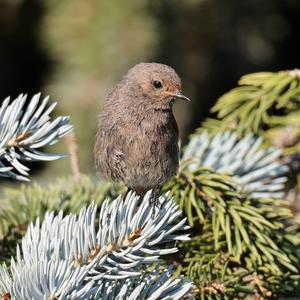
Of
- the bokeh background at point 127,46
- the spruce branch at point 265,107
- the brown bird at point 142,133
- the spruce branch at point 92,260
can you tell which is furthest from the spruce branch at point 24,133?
the bokeh background at point 127,46

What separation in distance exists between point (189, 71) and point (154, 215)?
3246 mm

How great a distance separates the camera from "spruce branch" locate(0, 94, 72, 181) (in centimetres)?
188

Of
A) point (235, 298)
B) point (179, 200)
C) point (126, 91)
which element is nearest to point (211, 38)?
point (126, 91)

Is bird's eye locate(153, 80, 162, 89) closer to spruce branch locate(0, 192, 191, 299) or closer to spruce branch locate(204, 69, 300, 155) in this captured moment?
spruce branch locate(204, 69, 300, 155)

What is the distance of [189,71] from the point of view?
16.3ft

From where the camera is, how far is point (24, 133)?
1890 millimetres

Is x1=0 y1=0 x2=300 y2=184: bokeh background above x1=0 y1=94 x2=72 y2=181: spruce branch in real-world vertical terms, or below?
above

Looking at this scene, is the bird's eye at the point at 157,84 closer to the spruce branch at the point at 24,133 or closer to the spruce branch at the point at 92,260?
the spruce branch at the point at 24,133

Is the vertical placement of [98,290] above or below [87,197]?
below

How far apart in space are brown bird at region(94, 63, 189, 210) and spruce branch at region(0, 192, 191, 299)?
0.98 metres

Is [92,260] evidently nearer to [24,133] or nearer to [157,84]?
[24,133]

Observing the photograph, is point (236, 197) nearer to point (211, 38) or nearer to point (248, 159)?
point (248, 159)

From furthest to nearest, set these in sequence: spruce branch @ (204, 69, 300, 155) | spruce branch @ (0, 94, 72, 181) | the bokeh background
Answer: the bokeh background → spruce branch @ (204, 69, 300, 155) → spruce branch @ (0, 94, 72, 181)

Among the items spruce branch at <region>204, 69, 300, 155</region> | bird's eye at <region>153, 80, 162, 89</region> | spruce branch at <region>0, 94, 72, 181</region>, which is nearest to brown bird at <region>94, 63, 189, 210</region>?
bird's eye at <region>153, 80, 162, 89</region>
